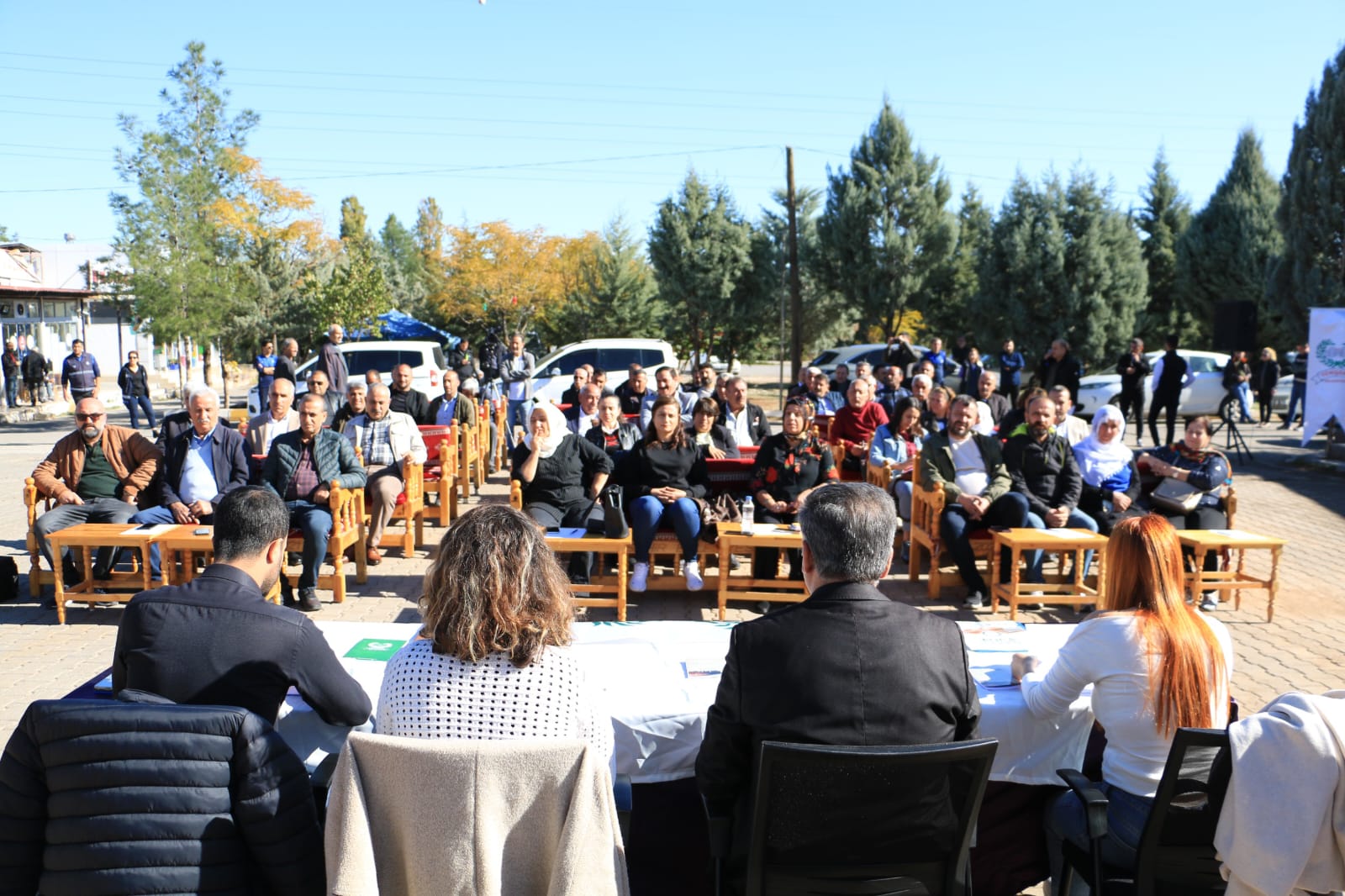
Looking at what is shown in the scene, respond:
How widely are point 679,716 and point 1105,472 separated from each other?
17.9ft

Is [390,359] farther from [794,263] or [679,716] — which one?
[679,716]

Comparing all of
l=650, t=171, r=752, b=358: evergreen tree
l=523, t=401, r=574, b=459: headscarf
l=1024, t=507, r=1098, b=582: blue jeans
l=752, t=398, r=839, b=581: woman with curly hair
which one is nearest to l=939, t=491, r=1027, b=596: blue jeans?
l=1024, t=507, r=1098, b=582: blue jeans

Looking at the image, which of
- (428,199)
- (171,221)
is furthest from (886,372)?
(428,199)

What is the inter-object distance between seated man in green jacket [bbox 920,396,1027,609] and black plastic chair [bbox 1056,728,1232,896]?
4.51 meters

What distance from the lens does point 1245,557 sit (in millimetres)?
Answer: 8859

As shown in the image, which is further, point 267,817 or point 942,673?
point 942,673

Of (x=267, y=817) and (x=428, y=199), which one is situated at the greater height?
(x=428, y=199)

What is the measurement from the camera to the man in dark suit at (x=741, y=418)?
33.3 feet

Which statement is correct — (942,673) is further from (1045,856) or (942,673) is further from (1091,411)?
(1091,411)

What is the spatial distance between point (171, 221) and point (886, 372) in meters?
18.8

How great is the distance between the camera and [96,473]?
24.3 ft

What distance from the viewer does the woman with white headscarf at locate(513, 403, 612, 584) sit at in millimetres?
7348

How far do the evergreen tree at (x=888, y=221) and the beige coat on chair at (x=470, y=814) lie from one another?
29.4 meters

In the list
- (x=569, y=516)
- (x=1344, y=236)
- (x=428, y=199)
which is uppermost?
(x=428, y=199)
